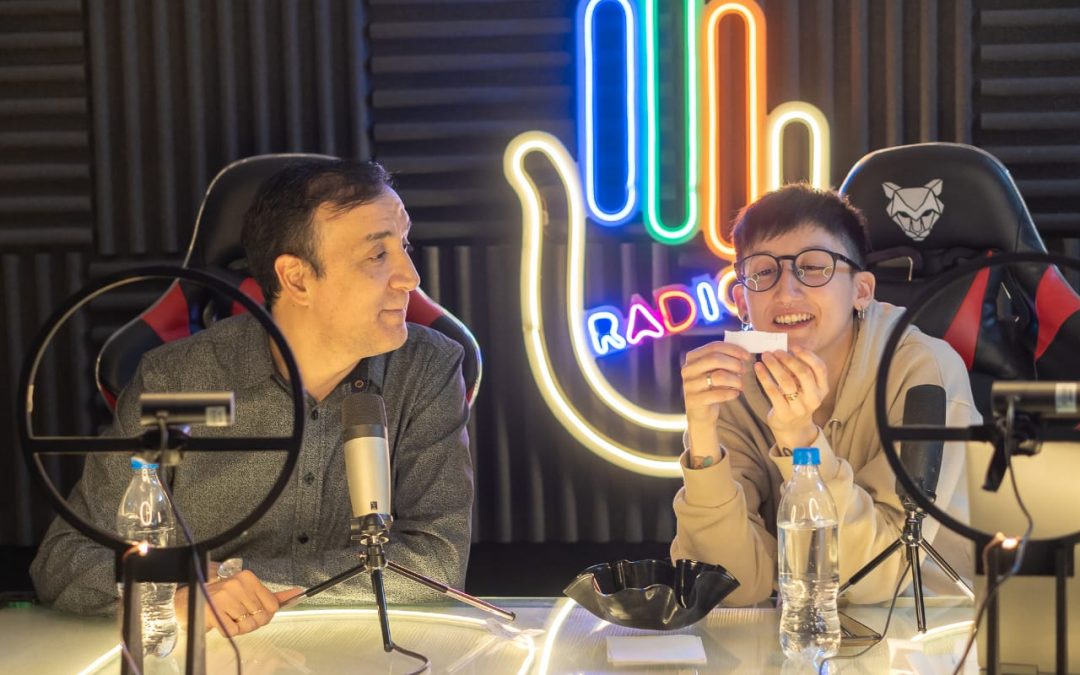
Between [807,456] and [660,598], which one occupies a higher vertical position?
[807,456]

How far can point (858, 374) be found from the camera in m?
2.22

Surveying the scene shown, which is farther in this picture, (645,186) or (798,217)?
(645,186)

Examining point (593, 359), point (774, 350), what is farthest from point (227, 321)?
point (593, 359)

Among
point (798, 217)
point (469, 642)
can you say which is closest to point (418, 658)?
point (469, 642)

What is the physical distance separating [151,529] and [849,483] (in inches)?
46.1

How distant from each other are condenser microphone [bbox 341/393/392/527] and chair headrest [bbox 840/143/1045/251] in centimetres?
155

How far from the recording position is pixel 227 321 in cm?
A: 235

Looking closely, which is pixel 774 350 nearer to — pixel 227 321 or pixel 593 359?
pixel 227 321

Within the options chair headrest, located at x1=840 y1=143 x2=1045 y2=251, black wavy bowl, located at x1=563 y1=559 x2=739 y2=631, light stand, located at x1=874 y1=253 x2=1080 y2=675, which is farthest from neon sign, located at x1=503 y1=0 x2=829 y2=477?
light stand, located at x1=874 y1=253 x2=1080 y2=675

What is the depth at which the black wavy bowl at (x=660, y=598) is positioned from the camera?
1.68m

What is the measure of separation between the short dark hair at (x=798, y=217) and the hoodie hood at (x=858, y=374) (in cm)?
14

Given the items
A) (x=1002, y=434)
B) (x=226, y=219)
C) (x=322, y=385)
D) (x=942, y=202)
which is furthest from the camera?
(x=226, y=219)

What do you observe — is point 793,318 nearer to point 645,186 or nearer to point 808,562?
point 808,562

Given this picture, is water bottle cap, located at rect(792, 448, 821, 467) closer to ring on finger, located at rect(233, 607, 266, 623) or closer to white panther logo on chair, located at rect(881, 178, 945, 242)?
ring on finger, located at rect(233, 607, 266, 623)
